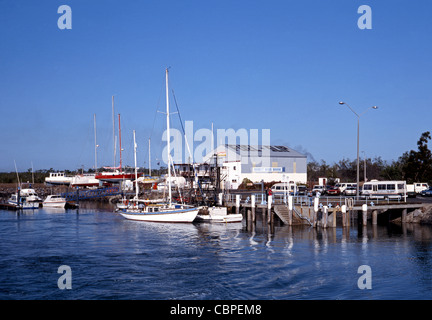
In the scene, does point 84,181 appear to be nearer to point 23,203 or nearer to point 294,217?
point 23,203

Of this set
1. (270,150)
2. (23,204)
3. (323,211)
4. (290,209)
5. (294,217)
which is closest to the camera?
(323,211)

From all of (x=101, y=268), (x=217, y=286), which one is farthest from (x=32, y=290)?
(x=217, y=286)

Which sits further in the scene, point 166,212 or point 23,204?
point 23,204

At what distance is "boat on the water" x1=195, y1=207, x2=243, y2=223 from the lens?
53.4 metres

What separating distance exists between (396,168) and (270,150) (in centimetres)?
2686

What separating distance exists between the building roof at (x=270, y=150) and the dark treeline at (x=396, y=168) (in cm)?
1119

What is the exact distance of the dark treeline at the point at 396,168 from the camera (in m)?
84.5

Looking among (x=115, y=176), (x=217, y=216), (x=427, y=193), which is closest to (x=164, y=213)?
(x=217, y=216)

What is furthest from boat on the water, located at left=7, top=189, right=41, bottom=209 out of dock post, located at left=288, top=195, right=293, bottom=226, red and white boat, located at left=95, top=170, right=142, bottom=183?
dock post, located at left=288, top=195, right=293, bottom=226

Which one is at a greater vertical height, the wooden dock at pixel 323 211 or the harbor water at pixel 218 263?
the wooden dock at pixel 323 211

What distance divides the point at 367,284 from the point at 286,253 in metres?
9.44

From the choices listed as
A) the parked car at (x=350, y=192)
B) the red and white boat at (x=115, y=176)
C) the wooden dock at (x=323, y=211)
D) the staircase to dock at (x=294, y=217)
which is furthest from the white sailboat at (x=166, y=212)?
the red and white boat at (x=115, y=176)

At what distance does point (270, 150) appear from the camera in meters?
106

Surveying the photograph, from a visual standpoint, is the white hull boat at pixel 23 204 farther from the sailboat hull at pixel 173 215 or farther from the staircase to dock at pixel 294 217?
the staircase to dock at pixel 294 217
